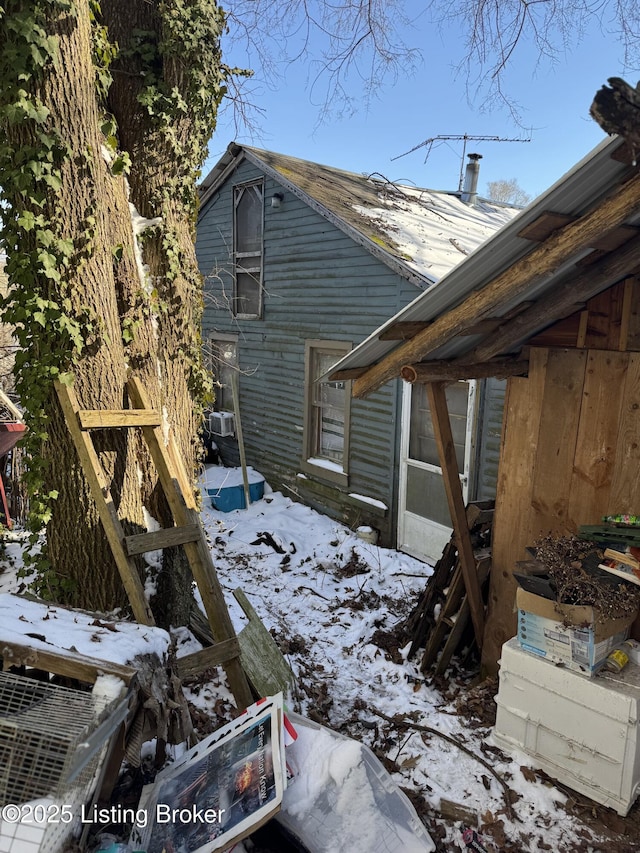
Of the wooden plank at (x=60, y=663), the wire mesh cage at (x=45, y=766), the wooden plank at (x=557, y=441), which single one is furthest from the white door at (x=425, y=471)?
the wire mesh cage at (x=45, y=766)

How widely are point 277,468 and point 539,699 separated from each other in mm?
7216

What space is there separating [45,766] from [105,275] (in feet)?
10.1

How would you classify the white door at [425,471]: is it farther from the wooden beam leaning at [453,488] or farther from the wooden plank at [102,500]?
the wooden plank at [102,500]

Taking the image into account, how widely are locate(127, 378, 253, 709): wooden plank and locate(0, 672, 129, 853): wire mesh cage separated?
5.12ft

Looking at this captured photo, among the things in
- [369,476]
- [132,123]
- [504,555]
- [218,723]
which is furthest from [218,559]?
[132,123]

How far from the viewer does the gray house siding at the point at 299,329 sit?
8.06 meters

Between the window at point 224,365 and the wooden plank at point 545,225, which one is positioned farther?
the window at point 224,365

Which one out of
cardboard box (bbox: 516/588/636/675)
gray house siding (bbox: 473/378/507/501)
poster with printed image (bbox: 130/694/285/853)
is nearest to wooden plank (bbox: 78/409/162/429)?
poster with printed image (bbox: 130/694/285/853)

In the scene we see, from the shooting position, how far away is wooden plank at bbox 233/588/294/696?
14.1 ft

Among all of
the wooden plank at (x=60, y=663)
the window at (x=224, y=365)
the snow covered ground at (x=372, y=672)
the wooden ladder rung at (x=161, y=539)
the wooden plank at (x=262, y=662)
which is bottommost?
the snow covered ground at (x=372, y=672)

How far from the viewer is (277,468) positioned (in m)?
10.4

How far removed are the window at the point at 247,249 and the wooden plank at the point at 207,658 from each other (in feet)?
24.3

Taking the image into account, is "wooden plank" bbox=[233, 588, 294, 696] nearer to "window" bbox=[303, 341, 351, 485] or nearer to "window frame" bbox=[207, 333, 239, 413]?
"window" bbox=[303, 341, 351, 485]

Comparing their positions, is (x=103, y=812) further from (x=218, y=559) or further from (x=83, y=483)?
(x=218, y=559)
